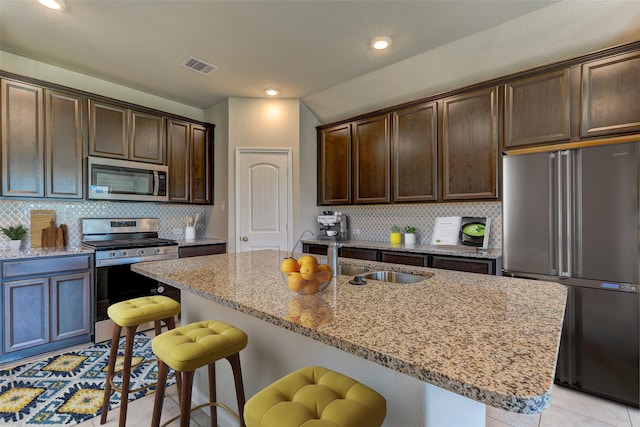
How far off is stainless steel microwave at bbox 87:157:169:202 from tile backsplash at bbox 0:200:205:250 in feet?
0.83

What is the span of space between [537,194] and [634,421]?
4.92ft

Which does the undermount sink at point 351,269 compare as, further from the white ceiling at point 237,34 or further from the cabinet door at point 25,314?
the cabinet door at point 25,314

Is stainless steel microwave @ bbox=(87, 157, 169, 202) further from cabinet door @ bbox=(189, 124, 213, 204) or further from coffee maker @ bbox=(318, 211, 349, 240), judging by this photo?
coffee maker @ bbox=(318, 211, 349, 240)

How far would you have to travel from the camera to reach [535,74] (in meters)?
2.58

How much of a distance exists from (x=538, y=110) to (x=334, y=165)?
2254mm

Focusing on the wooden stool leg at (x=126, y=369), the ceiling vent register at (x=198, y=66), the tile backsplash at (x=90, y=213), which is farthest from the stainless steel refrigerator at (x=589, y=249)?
the tile backsplash at (x=90, y=213)

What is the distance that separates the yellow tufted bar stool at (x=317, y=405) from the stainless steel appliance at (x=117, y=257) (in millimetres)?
2765

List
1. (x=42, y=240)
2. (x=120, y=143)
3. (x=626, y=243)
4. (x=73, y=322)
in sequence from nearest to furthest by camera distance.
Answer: (x=626, y=243)
(x=73, y=322)
(x=42, y=240)
(x=120, y=143)

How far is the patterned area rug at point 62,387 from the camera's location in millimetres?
1910

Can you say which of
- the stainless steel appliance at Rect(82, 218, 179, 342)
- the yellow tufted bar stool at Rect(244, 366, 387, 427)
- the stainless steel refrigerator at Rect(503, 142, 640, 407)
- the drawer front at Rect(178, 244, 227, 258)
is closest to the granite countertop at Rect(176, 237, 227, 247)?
the drawer front at Rect(178, 244, 227, 258)

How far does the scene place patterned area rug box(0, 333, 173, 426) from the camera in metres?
1.91

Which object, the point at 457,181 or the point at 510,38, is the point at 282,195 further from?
the point at 510,38

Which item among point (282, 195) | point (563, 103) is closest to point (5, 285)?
point (282, 195)

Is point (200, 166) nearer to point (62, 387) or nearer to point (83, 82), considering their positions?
point (83, 82)
